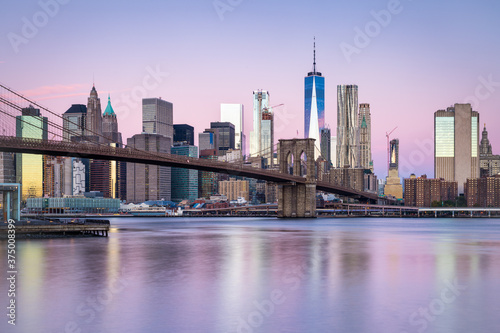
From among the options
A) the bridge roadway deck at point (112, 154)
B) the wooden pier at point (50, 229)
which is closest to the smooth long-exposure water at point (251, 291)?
the wooden pier at point (50, 229)

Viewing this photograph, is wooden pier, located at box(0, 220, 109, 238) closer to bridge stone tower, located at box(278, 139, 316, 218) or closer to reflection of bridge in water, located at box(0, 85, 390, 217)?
reflection of bridge in water, located at box(0, 85, 390, 217)

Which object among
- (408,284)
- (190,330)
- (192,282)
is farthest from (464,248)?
(190,330)

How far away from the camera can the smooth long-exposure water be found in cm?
1697

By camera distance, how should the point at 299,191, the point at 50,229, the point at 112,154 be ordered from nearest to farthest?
the point at 50,229 → the point at 112,154 → the point at 299,191

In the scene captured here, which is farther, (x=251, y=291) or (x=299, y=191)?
(x=299, y=191)

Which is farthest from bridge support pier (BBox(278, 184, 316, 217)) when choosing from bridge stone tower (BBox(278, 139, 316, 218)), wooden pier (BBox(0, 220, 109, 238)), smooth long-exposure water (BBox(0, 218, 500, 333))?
smooth long-exposure water (BBox(0, 218, 500, 333))

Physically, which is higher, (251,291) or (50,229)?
(50,229)

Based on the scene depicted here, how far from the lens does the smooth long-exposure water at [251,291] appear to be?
17.0m

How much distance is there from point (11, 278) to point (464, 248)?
31.3 metres

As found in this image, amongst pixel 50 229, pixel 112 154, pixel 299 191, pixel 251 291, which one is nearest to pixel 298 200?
pixel 299 191

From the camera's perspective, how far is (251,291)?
22.4 metres

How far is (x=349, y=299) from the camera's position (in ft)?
68.2

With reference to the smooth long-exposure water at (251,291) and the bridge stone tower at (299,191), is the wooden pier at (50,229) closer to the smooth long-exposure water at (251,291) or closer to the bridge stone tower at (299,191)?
the smooth long-exposure water at (251,291)

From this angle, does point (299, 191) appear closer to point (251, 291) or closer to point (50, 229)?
point (50, 229)
